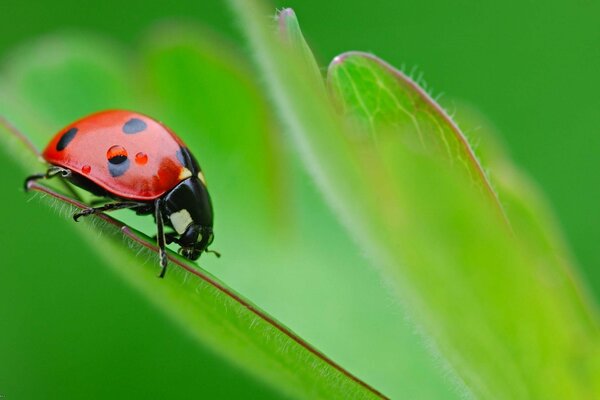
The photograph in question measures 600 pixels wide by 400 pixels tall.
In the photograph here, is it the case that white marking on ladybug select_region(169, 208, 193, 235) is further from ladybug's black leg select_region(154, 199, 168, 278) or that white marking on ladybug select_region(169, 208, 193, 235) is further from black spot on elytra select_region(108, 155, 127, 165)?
black spot on elytra select_region(108, 155, 127, 165)

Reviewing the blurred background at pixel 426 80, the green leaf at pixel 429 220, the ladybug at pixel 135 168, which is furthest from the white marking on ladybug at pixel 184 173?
the blurred background at pixel 426 80

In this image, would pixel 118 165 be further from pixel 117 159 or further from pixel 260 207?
pixel 260 207

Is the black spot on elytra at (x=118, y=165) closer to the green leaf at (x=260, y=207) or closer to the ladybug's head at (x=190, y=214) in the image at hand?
the ladybug's head at (x=190, y=214)

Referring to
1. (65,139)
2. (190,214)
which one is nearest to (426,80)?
(190,214)

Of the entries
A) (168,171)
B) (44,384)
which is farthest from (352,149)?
(44,384)

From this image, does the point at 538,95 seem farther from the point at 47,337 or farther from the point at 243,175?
the point at 47,337
